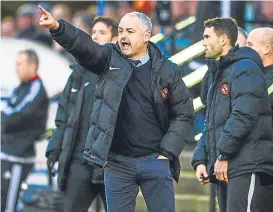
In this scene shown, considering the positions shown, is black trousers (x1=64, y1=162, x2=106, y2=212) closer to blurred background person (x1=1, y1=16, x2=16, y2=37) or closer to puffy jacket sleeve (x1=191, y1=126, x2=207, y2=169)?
puffy jacket sleeve (x1=191, y1=126, x2=207, y2=169)

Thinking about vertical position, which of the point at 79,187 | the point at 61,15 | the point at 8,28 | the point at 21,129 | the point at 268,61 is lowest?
the point at 79,187

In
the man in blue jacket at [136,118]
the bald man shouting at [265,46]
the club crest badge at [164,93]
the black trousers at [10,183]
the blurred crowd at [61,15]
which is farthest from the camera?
the blurred crowd at [61,15]

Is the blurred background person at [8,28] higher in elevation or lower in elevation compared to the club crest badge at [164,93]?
higher

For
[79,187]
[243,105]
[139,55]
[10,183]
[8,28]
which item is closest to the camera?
[139,55]

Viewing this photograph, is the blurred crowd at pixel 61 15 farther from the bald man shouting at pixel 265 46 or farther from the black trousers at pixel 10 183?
the bald man shouting at pixel 265 46

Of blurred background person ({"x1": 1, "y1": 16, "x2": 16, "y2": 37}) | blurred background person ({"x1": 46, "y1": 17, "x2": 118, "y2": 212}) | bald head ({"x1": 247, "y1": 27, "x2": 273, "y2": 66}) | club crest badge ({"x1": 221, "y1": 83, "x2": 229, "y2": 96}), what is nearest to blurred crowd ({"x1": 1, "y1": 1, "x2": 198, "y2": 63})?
blurred background person ({"x1": 1, "y1": 16, "x2": 16, "y2": 37})

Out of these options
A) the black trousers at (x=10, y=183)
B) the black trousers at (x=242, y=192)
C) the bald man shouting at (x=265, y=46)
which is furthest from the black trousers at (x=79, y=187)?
the black trousers at (x=10, y=183)

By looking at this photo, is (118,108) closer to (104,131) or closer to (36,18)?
(104,131)

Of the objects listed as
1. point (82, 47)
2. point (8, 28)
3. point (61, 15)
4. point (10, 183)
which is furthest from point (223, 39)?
point (8, 28)

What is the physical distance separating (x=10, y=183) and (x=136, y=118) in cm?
374

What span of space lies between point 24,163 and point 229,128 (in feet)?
12.5

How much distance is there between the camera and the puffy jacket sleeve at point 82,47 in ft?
24.7

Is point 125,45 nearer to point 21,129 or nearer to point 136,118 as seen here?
point 136,118

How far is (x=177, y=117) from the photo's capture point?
321 inches
